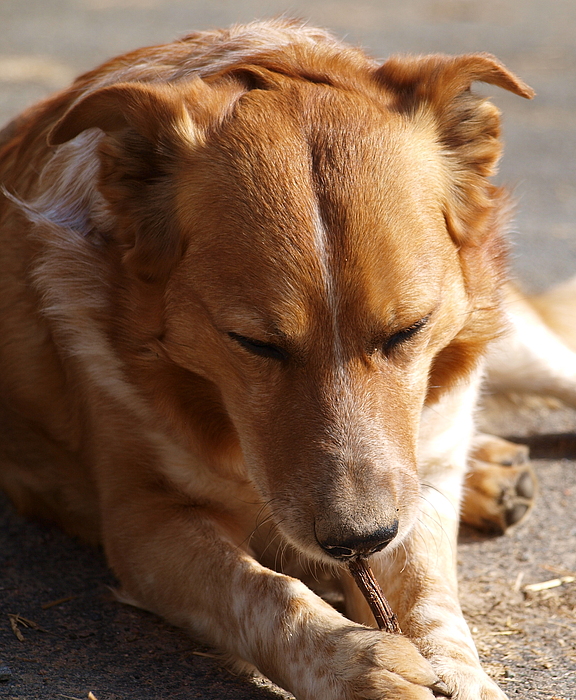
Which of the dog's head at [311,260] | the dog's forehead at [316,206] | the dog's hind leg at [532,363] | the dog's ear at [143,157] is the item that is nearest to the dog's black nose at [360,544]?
the dog's head at [311,260]

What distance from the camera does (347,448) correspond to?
2.47m

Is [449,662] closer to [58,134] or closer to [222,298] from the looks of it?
[222,298]

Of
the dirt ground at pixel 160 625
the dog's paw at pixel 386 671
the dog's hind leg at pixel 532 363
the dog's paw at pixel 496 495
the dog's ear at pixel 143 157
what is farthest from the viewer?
the dog's hind leg at pixel 532 363

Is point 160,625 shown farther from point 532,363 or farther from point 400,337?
point 532,363

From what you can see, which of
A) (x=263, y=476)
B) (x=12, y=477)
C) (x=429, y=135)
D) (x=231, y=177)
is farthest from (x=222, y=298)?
(x=12, y=477)

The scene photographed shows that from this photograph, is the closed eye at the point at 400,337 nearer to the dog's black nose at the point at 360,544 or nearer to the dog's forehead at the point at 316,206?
the dog's forehead at the point at 316,206

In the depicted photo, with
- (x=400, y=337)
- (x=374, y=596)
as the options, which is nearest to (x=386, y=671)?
(x=374, y=596)

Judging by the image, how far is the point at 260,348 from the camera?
2.61 m

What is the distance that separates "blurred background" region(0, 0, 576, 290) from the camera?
7.79 meters

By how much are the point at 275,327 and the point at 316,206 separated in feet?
1.19

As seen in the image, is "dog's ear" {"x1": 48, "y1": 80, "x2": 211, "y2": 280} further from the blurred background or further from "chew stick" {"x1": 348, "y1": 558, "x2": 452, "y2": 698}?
the blurred background

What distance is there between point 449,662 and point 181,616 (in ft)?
2.93

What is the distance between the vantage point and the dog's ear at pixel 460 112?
2.94 m

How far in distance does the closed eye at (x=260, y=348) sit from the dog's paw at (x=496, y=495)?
1601mm
